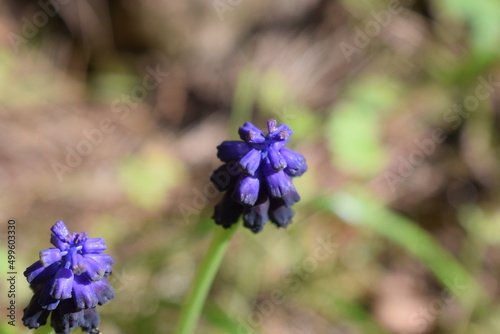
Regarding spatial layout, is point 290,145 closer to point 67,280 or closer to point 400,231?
point 400,231

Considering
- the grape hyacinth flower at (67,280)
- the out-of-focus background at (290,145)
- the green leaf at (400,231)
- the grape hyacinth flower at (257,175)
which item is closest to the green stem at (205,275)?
the grape hyacinth flower at (257,175)

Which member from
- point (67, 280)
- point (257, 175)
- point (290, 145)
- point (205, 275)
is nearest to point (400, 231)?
point (290, 145)

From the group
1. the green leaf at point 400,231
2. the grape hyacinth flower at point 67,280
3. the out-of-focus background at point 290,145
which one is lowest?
the grape hyacinth flower at point 67,280

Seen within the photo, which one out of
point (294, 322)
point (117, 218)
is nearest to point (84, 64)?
point (117, 218)

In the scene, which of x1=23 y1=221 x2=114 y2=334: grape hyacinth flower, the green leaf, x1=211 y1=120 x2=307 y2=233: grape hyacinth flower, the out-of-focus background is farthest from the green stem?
the green leaf

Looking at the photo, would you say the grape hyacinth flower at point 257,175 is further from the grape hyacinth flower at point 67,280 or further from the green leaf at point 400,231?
the green leaf at point 400,231

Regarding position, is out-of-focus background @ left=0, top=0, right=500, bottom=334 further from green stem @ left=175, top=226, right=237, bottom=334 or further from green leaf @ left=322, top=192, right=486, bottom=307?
green stem @ left=175, top=226, right=237, bottom=334
